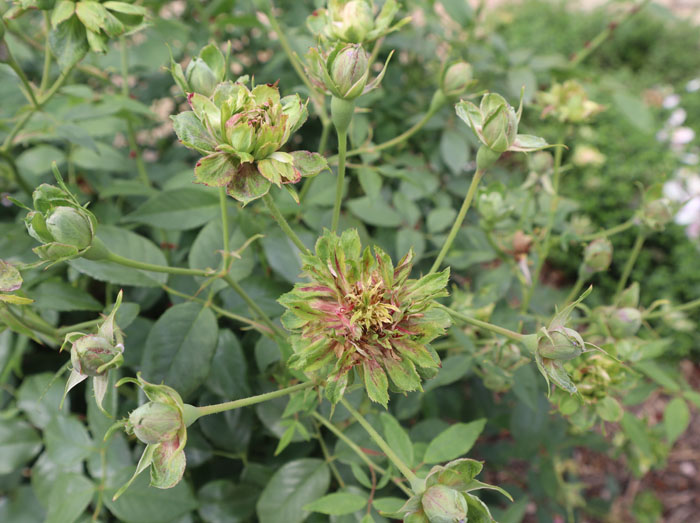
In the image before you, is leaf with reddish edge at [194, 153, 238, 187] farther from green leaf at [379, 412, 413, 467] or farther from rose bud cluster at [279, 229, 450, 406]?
green leaf at [379, 412, 413, 467]

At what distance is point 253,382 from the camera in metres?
1.04

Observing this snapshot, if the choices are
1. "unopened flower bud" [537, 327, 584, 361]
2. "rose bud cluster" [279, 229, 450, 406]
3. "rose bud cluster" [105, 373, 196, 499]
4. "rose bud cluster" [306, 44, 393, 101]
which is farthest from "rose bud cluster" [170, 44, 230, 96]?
"unopened flower bud" [537, 327, 584, 361]

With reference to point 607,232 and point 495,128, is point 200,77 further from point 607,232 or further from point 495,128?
point 607,232

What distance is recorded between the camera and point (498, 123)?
2.32 feet

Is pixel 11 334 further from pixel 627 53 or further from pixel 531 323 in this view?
pixel 627 53

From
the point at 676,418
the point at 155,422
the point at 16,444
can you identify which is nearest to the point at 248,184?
the point at 155,422

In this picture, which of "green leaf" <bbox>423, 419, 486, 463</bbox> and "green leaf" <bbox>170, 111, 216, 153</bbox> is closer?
"green leaf" <bbox>170, 111, 216, 153</bbox>

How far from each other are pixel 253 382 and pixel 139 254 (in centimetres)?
33

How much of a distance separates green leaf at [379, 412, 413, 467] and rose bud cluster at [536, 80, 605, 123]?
0.75 metres

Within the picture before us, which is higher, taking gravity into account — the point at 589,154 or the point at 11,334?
the point at 11,334

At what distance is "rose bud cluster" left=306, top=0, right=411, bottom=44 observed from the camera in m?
0.79

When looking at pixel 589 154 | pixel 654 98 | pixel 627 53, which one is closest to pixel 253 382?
pixel 589 154

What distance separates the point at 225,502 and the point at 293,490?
7.2 inches

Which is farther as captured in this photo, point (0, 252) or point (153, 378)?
point (0, 252)
